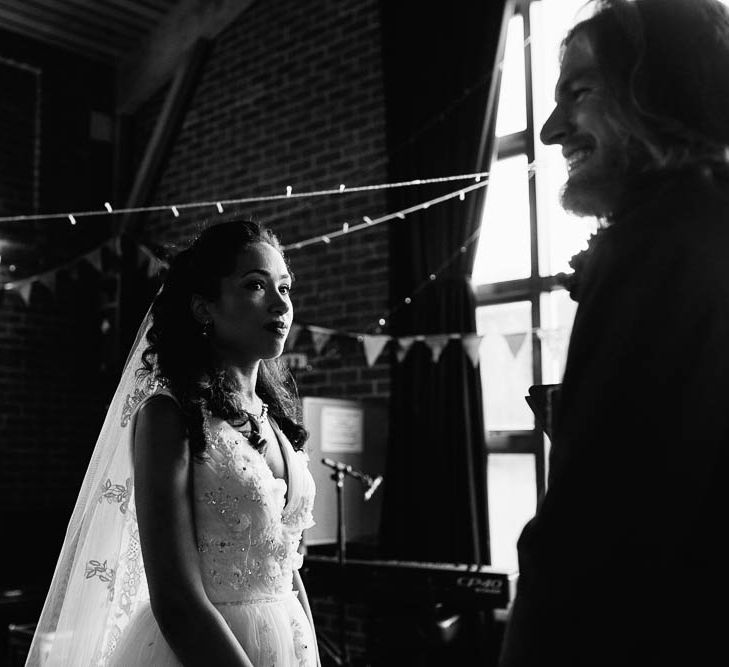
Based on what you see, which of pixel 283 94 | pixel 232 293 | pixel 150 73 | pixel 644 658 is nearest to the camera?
pixel 644 658

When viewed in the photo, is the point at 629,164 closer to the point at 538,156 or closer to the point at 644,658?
the point at 644,658

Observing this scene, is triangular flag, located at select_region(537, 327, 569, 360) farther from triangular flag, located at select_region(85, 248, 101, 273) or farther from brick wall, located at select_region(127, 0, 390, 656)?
triangular flag, located at select_region(85, 248, 101, 273)

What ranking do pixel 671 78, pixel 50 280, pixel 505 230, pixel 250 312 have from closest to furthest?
1. pixel 671 78
2. pixel 250 312
3. pixel 505 230
4. pixel 50 280

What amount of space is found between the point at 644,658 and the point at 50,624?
1.50 metres

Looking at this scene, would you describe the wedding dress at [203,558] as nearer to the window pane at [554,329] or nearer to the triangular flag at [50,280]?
the window pane at [554,329]

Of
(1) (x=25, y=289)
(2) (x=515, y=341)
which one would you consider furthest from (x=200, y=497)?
(1) (x=25, y=289)

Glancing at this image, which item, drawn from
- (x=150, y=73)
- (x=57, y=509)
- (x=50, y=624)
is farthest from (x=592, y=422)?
(x=150, y=73)

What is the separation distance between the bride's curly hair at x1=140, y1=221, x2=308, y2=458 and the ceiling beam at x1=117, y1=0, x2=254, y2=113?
4.53 meters

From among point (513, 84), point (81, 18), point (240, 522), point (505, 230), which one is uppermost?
point (81, 18)

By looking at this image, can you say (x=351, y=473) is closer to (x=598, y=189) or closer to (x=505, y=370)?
(x=505, y=370)

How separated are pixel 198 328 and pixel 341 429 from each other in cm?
268

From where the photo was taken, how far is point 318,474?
4.19 meters

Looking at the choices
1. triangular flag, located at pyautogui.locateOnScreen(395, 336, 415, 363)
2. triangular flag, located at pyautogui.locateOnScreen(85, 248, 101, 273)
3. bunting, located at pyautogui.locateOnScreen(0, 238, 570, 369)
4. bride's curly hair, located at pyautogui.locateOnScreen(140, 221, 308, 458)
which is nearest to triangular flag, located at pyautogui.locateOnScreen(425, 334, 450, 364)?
bunting, located at pyautogui.locateOnScreen(0, 238, 570, 369)

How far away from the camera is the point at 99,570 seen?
1.76m
